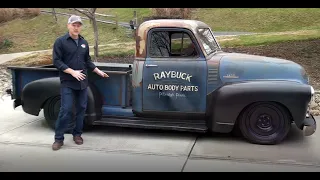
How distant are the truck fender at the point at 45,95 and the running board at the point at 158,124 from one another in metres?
0.19

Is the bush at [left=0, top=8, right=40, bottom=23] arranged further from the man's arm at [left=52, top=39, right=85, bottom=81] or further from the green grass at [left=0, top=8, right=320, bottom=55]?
the man's arm at [left=52, top=39, right=85, bottom=81]

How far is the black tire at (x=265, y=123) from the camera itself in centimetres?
516

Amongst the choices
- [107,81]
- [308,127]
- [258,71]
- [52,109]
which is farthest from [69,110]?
[308,127]

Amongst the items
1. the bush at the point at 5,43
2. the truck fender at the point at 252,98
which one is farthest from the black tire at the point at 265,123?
the bush at the point at 5,43

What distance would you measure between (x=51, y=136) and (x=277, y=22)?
22.0m

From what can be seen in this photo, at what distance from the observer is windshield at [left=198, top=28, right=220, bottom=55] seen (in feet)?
18.0

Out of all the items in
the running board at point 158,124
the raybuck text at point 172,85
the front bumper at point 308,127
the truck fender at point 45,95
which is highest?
the raybuck text at point 172,85

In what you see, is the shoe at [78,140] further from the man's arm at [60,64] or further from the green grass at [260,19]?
the green grass at [260,19]

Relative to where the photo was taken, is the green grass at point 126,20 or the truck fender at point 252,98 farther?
the green grass at point 126,20

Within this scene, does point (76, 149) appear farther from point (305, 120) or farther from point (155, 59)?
point (305, 120)

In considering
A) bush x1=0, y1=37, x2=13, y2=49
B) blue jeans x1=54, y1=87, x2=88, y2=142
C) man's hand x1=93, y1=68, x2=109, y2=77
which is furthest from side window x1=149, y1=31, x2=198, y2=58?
bush x1=0, y1=37, x2=13, y2=49

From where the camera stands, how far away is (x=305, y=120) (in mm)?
5152

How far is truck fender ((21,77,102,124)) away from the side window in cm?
107

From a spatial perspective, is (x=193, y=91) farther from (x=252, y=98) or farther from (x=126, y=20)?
→ (x=126, y=20)
